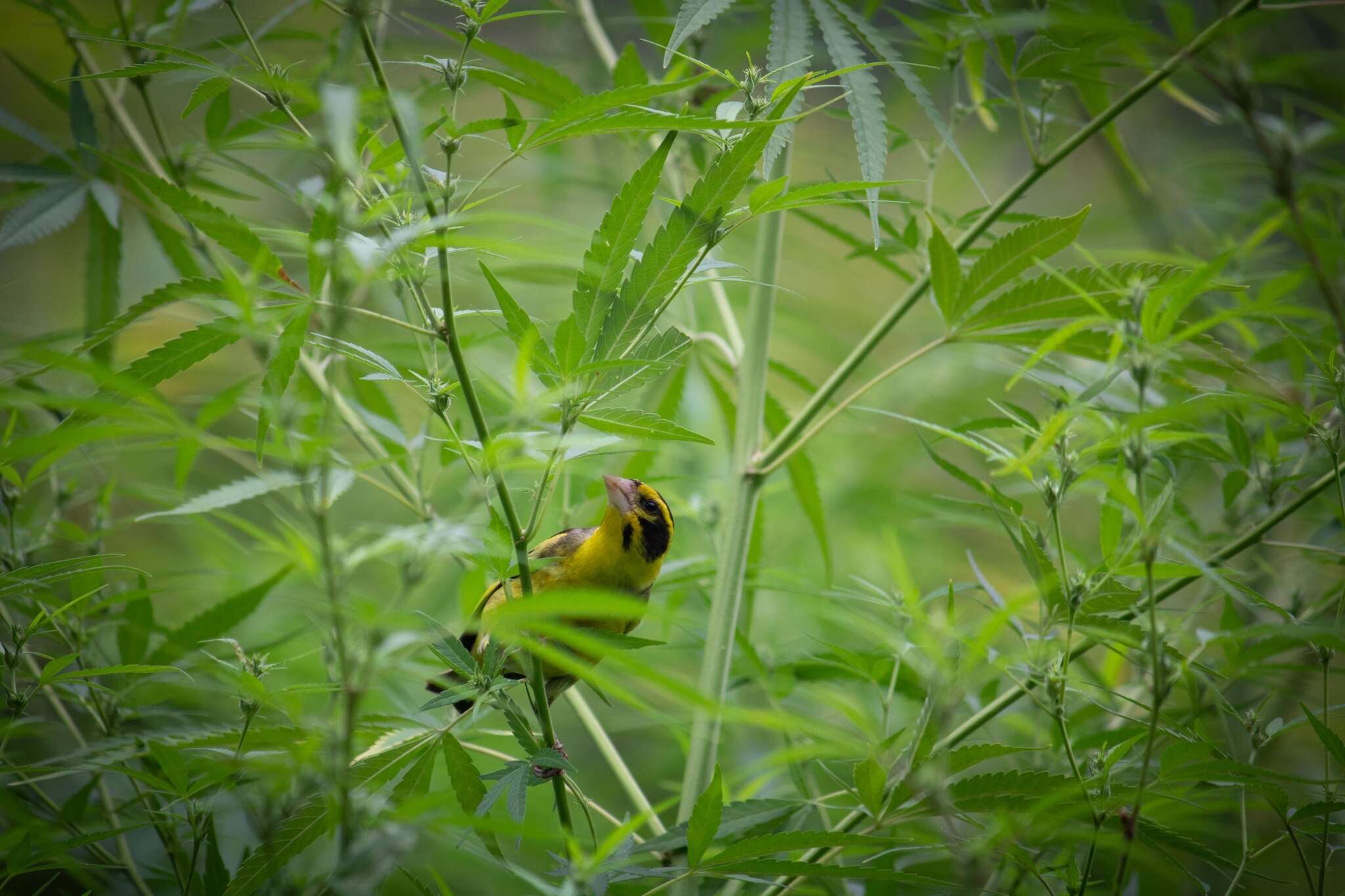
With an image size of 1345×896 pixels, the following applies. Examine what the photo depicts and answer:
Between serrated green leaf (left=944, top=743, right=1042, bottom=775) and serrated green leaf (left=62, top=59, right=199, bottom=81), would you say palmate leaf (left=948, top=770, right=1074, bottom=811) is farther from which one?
serrated green leaf (left=62, top=59, right=199, bottom=81)

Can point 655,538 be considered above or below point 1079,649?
below

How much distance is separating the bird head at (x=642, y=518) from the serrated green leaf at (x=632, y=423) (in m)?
0.78

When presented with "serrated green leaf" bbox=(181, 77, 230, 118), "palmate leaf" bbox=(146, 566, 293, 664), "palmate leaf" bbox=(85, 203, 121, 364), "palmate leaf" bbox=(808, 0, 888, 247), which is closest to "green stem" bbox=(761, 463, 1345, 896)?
"palmate leaf" bbox=(808, 0, 888, 247)

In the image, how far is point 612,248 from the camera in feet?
2.97

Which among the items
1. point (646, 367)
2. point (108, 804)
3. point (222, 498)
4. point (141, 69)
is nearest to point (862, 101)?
point (646, 367)

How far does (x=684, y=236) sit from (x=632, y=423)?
0.20m

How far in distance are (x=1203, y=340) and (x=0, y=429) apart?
1.68 metres

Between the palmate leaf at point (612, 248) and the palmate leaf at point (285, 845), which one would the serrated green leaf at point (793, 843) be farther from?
the palmate leaf at point (612, 248)

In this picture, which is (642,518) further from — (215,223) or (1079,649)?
(215,223)

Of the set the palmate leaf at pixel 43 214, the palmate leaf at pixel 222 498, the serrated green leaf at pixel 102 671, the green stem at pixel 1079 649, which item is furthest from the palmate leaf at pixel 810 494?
the palmate leaf at pixel 43 214

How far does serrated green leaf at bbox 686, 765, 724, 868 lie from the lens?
0.90 m

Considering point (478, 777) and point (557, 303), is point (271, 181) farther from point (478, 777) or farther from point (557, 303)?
point (557, 303)

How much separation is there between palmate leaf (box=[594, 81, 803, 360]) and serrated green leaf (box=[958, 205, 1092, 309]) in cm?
33

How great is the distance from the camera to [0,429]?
134cm
